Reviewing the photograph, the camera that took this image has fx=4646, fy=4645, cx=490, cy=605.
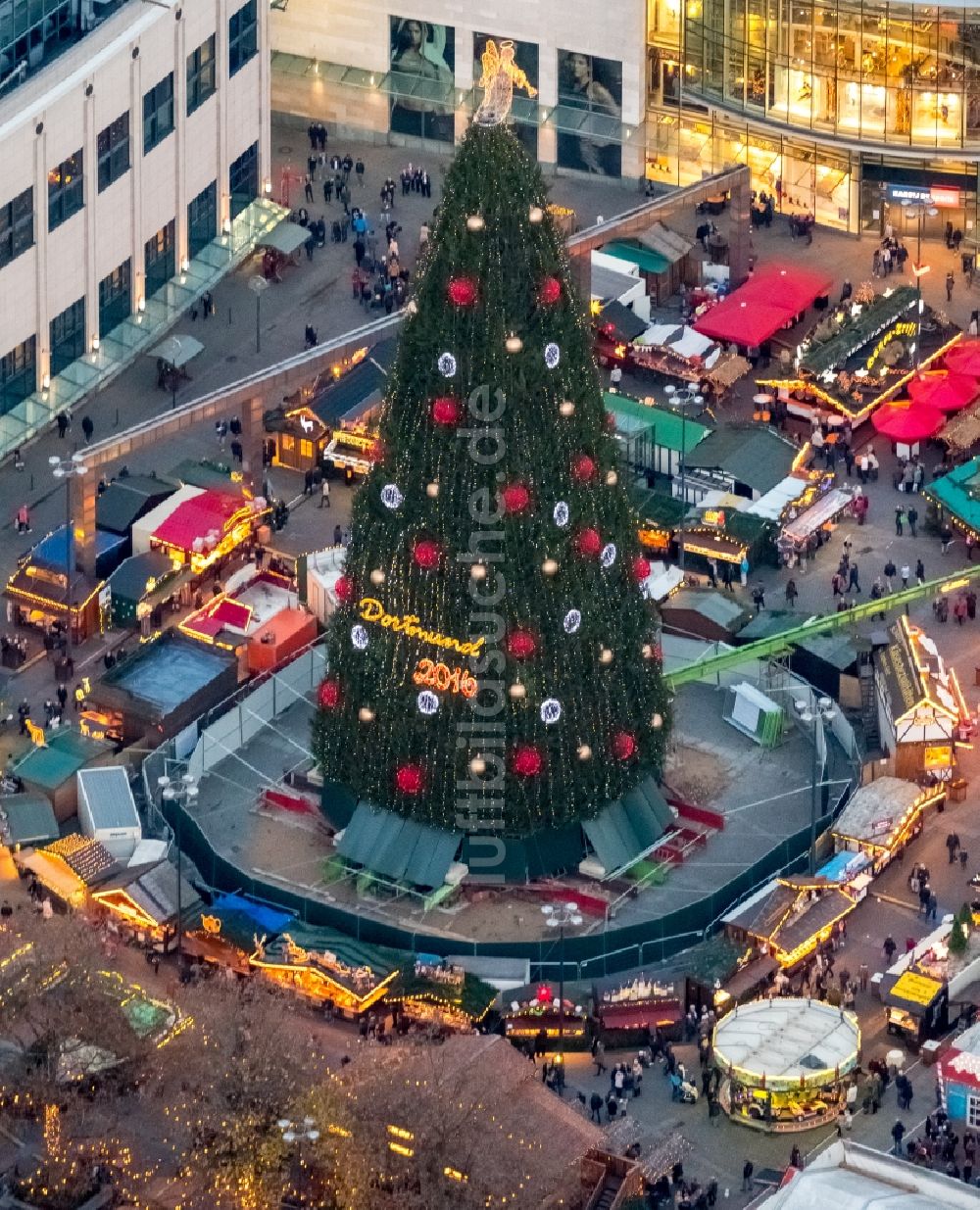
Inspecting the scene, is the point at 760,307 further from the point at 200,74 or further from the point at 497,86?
the point at 497,86

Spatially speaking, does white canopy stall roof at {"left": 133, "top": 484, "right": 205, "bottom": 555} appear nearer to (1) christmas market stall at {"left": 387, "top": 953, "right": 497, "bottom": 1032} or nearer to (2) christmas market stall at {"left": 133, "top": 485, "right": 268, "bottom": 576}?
(2) christmas market stall at {"left": 133, "top": 485, "right": 268, "bottom": 576}

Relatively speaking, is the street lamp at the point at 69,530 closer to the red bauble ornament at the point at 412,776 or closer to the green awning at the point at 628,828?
the red bauble ornament at the point at 412,776

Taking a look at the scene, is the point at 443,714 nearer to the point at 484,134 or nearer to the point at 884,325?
the point at 484,134

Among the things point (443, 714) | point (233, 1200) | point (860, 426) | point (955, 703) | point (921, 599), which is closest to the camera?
point (233, 1200)

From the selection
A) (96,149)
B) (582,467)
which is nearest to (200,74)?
(96,149)

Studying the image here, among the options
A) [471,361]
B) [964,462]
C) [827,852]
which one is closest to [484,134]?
[471,361]

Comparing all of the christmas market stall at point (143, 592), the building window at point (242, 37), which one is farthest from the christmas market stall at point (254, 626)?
the building window at point (242, 37)
